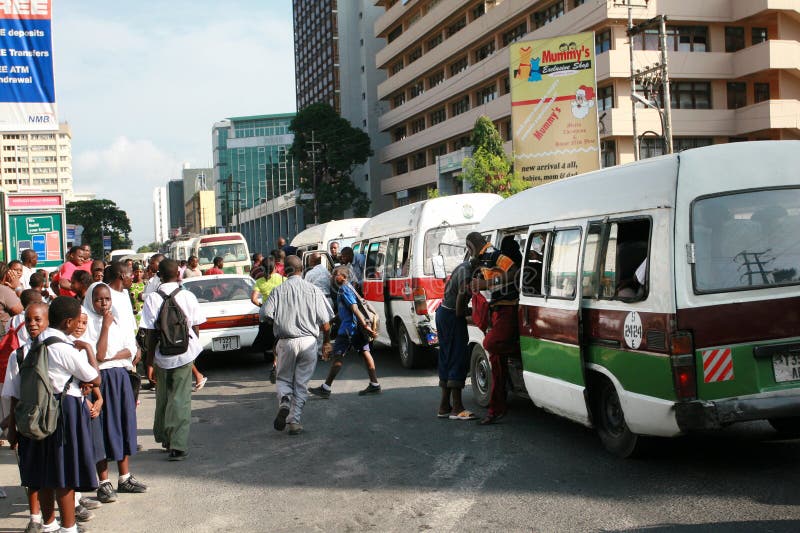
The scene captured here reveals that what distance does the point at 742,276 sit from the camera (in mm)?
5484

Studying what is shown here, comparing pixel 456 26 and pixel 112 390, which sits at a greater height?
pixel 456 26

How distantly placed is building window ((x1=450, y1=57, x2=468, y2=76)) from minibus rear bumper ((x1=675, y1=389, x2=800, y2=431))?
166 ft

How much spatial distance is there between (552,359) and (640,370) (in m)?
1.31

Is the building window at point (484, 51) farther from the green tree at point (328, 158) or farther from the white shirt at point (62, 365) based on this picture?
the white shirt at point (62, 365)

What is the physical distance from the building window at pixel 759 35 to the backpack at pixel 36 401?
4148 cm

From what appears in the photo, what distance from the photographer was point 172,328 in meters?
7.18

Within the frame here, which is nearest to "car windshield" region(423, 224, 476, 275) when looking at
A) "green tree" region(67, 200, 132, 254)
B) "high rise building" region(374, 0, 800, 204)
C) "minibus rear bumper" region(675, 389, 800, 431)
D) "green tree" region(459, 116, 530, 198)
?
"minibus rear bumper" region(675, 389, 800, 431)

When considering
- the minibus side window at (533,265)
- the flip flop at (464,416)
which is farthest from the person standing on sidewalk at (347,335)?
the minibus side window at (533,265)

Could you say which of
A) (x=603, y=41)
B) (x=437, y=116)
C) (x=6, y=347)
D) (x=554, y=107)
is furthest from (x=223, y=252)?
(x=437, y=116)

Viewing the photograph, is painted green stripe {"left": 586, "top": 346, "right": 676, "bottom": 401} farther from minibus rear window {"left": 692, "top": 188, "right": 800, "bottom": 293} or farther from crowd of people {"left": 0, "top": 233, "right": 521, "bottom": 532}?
crowd of people {"left": 0, "top": 233, "right": 521, "bottom": 532}

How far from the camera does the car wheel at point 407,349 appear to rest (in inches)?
480

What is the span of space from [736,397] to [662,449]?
3.68ft

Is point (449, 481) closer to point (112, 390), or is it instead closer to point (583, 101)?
point (112, 390)

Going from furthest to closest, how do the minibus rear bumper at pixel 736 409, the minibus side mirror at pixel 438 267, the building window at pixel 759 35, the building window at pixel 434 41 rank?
the building window at pixel 434 41 → the building window at pixel 759 35 → the minibus side mirror at pixel 438 267 → the minibus rear bumper at pixel 736 409
